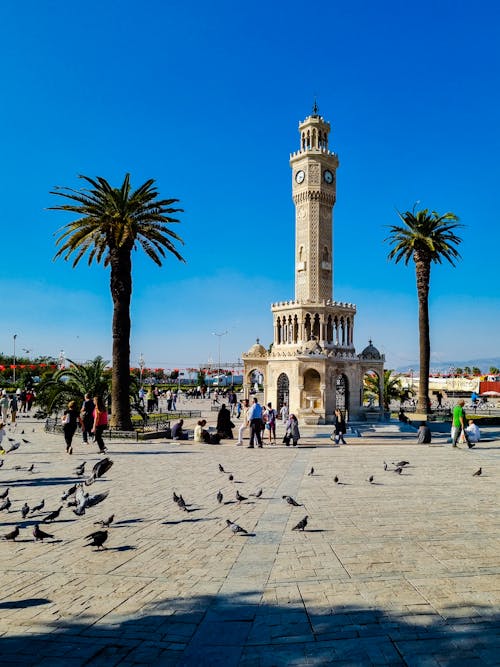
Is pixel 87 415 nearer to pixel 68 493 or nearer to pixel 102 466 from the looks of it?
pixel 102 466

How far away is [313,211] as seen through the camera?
126 ft

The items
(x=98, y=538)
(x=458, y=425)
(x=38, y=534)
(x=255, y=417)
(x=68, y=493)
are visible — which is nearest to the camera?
(x=98, y=538)

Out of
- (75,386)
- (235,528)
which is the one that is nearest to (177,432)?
(75,386)

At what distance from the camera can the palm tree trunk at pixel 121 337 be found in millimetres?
22953

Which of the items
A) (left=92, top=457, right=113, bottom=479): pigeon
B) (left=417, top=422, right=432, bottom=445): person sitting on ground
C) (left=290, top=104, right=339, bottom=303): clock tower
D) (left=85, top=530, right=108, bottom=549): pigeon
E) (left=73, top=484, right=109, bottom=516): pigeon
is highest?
(left=290, top=104, right=339, bottom=303): clock tower

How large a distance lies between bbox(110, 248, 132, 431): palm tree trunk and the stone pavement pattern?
10.7m

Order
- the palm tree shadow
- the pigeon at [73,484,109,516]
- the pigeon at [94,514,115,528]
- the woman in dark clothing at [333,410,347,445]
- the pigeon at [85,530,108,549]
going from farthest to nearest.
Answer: the woman in dark clothing at [333,410,347,445]
the pigeon at [73,484,109,516]
the pigeon at [94,514,115,528]
the pigeon at [85,530,108,549]
the palm tree shadow

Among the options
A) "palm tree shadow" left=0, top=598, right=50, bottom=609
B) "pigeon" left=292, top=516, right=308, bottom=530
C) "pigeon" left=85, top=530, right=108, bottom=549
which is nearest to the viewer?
"palm tree shadow" left=0, top=598, right=50, bottom=609

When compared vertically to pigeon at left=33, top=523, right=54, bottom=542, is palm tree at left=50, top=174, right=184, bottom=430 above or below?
above

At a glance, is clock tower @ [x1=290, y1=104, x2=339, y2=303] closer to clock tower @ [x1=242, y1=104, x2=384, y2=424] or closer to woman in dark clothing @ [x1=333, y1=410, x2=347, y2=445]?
clock tower @ [x1=242, y1=104, x2=384, y2=424]

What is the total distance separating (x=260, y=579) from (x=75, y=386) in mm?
19155

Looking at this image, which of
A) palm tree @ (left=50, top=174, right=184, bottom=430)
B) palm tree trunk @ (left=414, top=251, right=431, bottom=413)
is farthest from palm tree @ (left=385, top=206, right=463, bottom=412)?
palm tree @ (left=50, top=174, right=184, bottom=430)

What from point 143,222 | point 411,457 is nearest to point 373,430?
point 411,457

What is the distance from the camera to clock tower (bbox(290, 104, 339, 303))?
38156 mm
